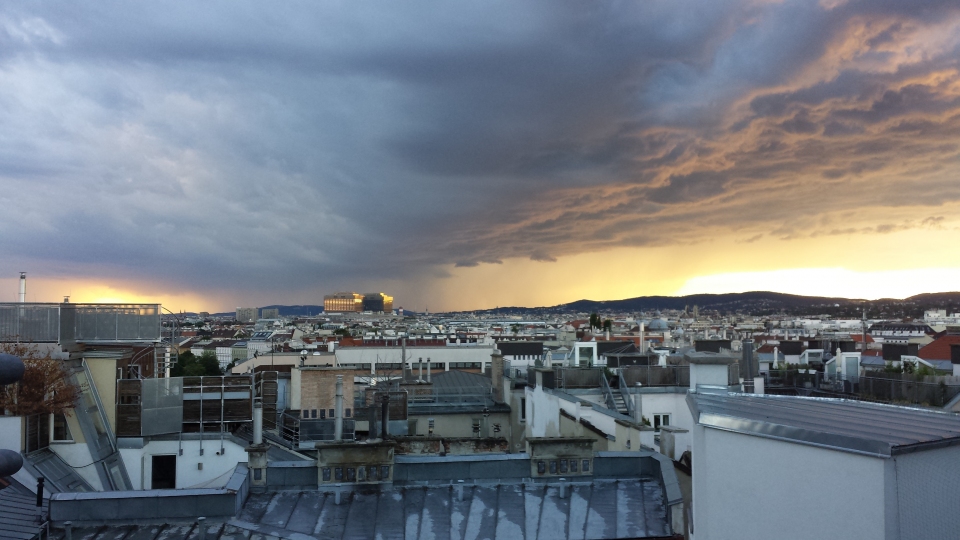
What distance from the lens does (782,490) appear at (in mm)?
7078

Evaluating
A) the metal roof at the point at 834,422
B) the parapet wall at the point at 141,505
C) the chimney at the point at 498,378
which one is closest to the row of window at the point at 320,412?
the chimney at the point at 498,378

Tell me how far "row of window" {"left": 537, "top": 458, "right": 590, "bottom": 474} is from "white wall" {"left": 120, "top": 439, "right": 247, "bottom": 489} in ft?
31.9

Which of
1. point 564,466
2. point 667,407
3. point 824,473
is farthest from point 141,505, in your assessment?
point 667,407

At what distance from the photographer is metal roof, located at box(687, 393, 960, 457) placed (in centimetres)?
642

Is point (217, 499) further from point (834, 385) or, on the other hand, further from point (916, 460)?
point (834, 385)

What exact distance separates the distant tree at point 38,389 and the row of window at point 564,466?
40.5ft

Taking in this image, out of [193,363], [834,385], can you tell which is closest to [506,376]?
[834,385]

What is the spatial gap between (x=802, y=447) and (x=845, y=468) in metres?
0.48

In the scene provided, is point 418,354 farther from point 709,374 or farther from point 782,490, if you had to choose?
point 782,490

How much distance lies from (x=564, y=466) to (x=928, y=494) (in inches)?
387

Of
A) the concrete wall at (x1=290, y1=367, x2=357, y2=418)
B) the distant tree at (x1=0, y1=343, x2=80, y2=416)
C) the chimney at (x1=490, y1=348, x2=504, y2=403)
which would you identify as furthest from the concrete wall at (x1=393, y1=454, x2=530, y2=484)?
the chimney at (x1=490, y1=348, x2=504, y2=403)

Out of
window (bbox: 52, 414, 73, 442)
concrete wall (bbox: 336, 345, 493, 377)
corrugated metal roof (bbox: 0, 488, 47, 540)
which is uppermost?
window (bbox: 52, 414, 73, 442)

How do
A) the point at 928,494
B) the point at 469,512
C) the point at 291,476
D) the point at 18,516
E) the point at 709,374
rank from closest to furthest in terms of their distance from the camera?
the point at 928,494
the point at 709,374
the point at 18,516
the point at 469,512
the point at 291,476

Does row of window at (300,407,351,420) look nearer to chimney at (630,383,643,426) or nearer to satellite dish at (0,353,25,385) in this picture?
chimney at (630,383,643,426)
